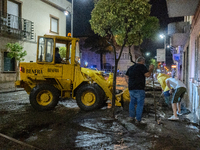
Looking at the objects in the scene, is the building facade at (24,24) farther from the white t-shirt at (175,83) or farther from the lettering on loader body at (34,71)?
the white t-shirt at (175,83)

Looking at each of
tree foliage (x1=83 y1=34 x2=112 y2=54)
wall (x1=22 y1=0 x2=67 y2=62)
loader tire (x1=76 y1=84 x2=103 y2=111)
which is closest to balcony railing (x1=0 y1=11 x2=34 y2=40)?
wall (x1=22 y1=0 x2=67 y2=62)

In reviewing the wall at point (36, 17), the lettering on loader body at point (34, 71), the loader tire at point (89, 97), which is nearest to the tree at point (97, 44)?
the wall at point (36, 17)

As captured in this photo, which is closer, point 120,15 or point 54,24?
point 120,15

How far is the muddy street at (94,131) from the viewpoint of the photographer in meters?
3.87

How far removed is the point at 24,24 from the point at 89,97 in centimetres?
1400

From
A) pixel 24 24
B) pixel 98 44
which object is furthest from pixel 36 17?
pixel 98 44

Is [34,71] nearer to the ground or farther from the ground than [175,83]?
farther from the ground

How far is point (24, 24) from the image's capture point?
698 inches

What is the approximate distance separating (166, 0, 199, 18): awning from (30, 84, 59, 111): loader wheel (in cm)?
640

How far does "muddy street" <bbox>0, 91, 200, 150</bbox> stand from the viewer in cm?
387

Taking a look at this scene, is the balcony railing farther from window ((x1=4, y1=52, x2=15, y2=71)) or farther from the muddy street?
the muddy street

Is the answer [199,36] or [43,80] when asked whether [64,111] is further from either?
[199,36]

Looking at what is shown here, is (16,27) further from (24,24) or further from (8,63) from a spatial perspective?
(8,63)

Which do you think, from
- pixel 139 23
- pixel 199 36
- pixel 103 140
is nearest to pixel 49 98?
pixel 103 140
